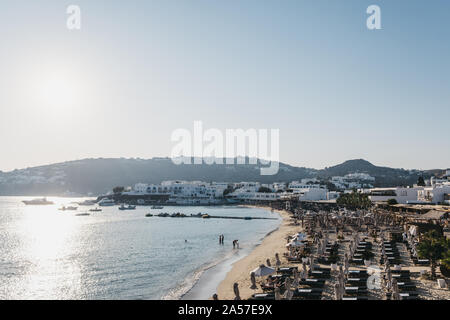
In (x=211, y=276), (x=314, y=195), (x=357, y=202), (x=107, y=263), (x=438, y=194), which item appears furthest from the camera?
(x=314, y=195)

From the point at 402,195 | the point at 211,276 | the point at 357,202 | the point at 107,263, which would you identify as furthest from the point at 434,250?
the point at 402,195

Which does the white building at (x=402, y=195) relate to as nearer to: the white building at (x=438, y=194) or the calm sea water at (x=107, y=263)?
the white building at (x=438, y=194)

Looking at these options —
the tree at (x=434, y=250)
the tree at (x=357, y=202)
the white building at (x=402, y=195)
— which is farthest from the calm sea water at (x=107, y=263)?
the white building at (x=402, y=195)

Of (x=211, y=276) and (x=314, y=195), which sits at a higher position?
(x=314, y=195)

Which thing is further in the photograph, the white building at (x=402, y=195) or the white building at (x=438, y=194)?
the white building at (x=402, y=195)

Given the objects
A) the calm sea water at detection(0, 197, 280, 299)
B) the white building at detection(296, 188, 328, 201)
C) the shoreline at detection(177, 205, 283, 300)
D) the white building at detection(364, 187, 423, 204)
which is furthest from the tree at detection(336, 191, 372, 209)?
the white building at detection(296, 188, 328, 201)

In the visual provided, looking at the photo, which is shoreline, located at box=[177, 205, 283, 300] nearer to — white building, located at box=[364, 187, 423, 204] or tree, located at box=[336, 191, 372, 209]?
tree, located at box=[336, 191, 372, 209]

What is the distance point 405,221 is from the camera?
42375mm

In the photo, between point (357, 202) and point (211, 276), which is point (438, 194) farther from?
point (211, 276)

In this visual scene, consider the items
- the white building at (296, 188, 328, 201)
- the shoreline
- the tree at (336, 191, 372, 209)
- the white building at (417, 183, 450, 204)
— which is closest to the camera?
the shoreline

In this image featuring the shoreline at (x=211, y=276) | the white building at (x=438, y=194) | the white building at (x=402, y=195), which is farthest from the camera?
the white building at (x=402, y=195)

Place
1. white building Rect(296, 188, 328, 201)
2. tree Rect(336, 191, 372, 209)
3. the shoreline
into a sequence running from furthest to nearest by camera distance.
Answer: white building Rect(296, 188, 328, 201)
tree Rect(336, 191, 372, 209)
the shoreline

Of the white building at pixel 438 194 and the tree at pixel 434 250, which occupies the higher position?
the white building at pixel 438 194

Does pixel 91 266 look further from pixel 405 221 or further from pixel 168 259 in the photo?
pixel 405 221
